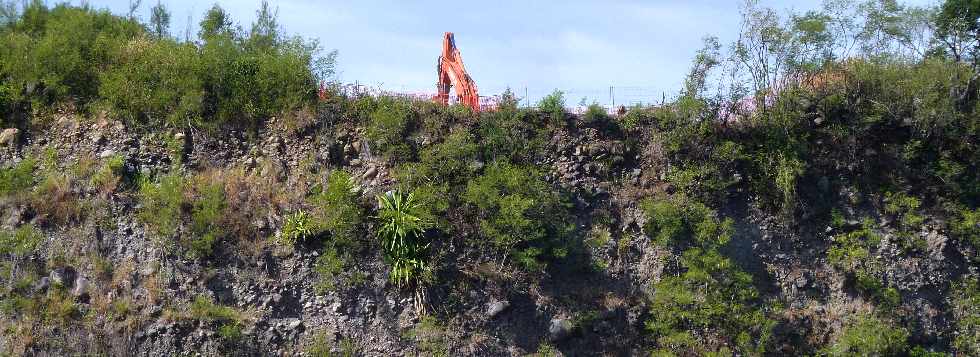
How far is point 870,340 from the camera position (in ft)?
45.4

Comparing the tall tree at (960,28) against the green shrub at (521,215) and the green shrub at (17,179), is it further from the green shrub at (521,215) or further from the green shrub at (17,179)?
the green shrub at (17,179)

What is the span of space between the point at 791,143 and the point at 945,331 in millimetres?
3819

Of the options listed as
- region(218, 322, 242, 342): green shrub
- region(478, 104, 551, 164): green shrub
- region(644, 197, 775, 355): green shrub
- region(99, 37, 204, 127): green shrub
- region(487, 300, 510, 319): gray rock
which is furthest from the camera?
region(99, 37, 204, 127): green shrub

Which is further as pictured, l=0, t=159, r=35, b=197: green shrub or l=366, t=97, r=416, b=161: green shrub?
l=366, t=97, r=416, b=161: green shrub

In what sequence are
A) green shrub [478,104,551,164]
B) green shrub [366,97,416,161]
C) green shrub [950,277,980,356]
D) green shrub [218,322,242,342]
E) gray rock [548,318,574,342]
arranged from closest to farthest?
green shrub [218,322,242,342] → gray rock [548,318,574,342] → green shrub [950,277,980,356] → green shrub [366,97,416,161] → green shrub [478,104,551,164]

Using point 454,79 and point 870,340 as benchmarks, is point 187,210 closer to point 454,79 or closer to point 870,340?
point 454,79

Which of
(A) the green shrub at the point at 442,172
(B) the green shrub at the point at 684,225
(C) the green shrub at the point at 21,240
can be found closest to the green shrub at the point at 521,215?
(A) the green shrub at the point at 442,172

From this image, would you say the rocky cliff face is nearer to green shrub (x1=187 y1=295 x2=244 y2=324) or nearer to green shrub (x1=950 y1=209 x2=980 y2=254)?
green shrub (x1=187 y1=295 x2=244 y2=324)

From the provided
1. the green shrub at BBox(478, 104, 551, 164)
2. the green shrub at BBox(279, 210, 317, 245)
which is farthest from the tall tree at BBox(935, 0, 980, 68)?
the green shrub at BBox(279, 210, 317, 245)

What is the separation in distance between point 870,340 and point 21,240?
1294 cm

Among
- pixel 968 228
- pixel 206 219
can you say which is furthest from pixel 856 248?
pixel 206 219

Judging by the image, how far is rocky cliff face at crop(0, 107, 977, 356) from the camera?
1389 cm

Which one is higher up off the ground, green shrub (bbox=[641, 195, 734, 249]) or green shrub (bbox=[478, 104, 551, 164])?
green shrub (bbox=[478, 104, 551, 164])

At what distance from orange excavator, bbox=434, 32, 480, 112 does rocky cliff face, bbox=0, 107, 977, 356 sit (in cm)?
143
